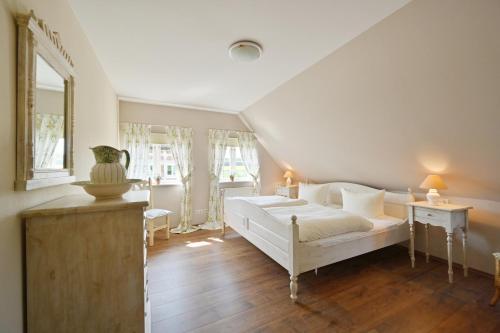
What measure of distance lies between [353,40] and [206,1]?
137 cm

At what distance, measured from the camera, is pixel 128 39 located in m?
2.00

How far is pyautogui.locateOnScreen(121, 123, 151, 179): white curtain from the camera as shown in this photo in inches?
145

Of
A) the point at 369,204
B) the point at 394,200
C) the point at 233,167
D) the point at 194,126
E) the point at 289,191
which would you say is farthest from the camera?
the point at 233,167

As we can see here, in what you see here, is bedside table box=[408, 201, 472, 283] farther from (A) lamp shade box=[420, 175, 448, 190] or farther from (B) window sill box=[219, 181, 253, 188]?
(B) window sill box=[219, 181, 253, 188]

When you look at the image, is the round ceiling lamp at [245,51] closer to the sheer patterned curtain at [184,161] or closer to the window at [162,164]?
the sheer patterned curtain at [184,161]

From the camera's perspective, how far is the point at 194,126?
4.29 metres

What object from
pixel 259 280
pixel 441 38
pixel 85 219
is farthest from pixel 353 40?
pixel 259 280

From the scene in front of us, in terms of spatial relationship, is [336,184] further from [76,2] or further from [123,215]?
[76,2]

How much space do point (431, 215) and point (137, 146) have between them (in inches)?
176

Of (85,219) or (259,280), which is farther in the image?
(259,280)

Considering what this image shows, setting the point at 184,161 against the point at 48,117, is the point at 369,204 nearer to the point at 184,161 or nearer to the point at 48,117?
the point at 184,161

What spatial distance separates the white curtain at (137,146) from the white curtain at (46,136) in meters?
2.63

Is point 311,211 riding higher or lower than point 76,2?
lower

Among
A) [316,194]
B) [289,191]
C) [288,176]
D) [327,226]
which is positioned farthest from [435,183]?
[288,176]
